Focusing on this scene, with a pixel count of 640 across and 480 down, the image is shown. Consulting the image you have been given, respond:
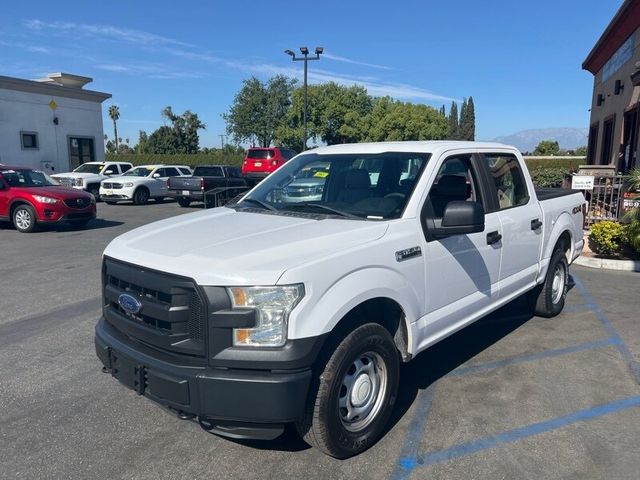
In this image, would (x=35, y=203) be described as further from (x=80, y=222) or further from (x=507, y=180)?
(x=507, y=180)

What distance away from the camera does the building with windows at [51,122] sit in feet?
81.4

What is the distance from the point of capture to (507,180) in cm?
496

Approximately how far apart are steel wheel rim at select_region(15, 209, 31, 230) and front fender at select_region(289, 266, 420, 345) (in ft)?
Answer: 39.9

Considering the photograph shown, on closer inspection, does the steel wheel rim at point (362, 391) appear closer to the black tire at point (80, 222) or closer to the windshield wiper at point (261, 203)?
the windshield wiper at point (261, 203)

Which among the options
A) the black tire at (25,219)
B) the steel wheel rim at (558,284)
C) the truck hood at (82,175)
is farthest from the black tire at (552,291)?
the truck hood at (82,175)

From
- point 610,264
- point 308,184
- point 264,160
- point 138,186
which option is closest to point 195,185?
point 138,186

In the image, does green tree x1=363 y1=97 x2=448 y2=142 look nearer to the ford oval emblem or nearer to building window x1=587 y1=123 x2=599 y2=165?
building window x1=587 y1=123 x2=599 y2=165

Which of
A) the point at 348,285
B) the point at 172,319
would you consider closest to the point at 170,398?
the point at 172,319

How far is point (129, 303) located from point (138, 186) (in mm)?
18890

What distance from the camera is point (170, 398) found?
9.14 feet

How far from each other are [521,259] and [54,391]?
13.7 feet

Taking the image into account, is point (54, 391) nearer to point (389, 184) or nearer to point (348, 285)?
point (348, 285)

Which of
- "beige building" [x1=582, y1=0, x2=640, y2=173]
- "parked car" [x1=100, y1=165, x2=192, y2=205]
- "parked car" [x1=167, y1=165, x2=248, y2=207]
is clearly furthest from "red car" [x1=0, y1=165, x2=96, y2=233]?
"beige building" [x1=582, y1=0, x2=640, y2=173]

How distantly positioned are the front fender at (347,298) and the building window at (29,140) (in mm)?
27161
